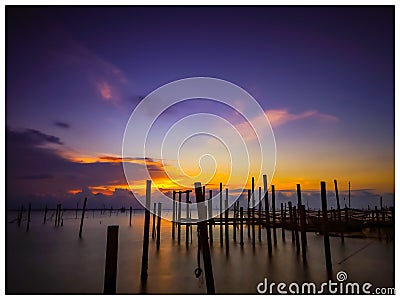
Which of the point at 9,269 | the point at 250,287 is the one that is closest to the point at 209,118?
the point at 250,287

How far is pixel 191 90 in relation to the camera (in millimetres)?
7711

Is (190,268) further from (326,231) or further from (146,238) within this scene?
(326,231)

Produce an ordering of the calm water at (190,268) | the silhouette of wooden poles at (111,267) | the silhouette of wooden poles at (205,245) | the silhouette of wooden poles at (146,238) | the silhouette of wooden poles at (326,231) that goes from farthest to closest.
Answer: the calm water at (190,268) → the silhouette of wooden poles at (146,238) → the silhouette of wooden poles at (326,231) → the silhouette of wooden poles at (205,245) → the silhouette of wooden poles at (111,267)

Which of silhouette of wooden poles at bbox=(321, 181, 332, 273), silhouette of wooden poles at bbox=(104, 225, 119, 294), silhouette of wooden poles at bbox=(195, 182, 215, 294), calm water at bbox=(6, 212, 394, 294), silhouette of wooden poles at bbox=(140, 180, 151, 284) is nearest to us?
silhouette of wooden poles at bbox=(104, 225, 119, 294)

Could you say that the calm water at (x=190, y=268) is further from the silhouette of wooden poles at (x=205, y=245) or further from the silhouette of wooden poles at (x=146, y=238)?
the silhouette of wooden poles at (x=205, y=245)

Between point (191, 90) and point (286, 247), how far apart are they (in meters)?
9.64

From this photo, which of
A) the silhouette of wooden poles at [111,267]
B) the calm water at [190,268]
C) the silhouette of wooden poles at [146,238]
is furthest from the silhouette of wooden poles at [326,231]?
the silhouette of wooden poles at [111,267]

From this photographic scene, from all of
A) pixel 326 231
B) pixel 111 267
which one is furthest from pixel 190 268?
pixel 111 267

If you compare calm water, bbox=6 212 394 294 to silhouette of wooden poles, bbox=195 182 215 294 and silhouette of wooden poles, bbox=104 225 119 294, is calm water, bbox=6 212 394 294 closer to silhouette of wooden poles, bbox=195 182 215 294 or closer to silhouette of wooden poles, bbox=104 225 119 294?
silhouette of wooden poles, bbox=195 182 215 294

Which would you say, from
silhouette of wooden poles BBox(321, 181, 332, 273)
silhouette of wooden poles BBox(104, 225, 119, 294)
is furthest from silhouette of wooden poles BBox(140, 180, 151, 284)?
silhouette of wooden poles BBox(321, 181, 332, 273)

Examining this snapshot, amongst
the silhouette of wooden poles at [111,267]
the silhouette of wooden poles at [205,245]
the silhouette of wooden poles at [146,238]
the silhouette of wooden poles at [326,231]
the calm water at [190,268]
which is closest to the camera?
the silhouette of wooden poles at [111,267]

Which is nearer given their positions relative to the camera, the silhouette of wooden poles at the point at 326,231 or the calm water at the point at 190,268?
the silhouette of wooden poles at the point at 326,231

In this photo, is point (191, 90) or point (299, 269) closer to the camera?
point (191, 90)
